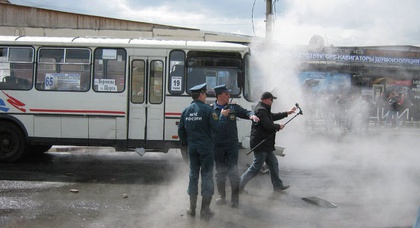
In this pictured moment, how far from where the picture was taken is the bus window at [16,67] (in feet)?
28.8

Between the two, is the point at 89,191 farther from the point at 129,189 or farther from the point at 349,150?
the point at 349,150

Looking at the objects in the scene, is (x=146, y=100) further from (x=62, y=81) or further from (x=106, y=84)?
(x=62, y=81)

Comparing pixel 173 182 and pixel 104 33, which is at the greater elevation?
pixel 104 33

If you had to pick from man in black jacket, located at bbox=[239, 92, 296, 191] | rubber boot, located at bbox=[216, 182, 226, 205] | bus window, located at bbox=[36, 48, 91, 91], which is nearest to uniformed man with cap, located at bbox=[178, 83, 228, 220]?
rubber boot, located at bbox=[216, 182, 226, 205]

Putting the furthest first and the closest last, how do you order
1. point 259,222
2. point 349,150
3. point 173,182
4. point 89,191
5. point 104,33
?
point 104,33, point 349,150, point 173,182, point 89,191, point 259,222

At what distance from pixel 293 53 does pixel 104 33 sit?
1391 cm

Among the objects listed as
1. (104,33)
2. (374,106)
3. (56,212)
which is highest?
(104,33)

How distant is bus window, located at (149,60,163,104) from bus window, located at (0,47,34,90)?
2644mm

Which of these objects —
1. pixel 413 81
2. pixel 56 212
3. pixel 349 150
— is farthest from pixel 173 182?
pixel 413 81

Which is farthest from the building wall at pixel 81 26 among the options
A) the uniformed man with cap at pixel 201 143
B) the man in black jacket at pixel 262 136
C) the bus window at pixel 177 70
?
the uniformed man with cap at pixel 201 143

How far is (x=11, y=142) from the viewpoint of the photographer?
878 cm

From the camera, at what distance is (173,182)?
7.45m

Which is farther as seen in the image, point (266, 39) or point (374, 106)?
point (374, 106)

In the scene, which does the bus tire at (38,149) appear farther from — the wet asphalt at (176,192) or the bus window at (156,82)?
the bus window at (156,82)
